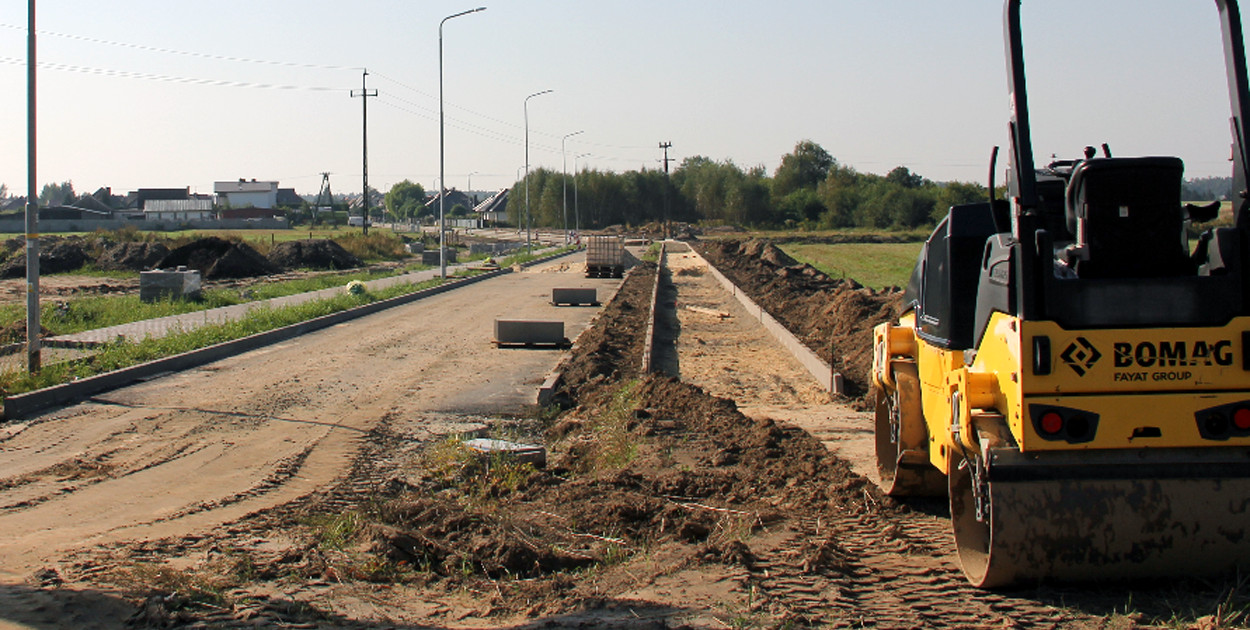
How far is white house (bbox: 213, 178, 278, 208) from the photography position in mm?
176925

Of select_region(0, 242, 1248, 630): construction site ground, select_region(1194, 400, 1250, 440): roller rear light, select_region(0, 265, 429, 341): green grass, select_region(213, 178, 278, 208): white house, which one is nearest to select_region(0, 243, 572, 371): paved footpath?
select_region(0, 265, 429, 341): green grass

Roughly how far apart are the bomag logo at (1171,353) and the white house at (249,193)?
180575mm

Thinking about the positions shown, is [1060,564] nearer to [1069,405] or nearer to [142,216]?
[1069,405]

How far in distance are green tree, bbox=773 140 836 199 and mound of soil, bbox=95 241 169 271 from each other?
112m

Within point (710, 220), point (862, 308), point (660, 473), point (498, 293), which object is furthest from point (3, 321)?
point (710, 220)

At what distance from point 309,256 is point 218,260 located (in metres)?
6.64

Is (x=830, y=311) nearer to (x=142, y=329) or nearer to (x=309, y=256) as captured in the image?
(x=142, y=329)

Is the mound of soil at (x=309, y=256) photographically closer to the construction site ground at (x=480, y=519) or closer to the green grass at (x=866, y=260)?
the green grass at (x=866, y=260)

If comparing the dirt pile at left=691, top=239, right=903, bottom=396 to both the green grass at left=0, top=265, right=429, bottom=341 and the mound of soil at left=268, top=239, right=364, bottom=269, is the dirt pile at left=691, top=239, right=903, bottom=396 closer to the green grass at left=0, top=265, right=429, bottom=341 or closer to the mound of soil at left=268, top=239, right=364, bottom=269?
the green grass at left=0, top=265, right=429, bottom=341

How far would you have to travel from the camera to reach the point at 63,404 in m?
12.7

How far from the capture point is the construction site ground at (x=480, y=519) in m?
5.39

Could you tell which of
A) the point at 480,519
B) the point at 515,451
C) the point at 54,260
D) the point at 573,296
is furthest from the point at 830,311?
the point at 54,260

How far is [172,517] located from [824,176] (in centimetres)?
15232

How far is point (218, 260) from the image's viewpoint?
139ft
